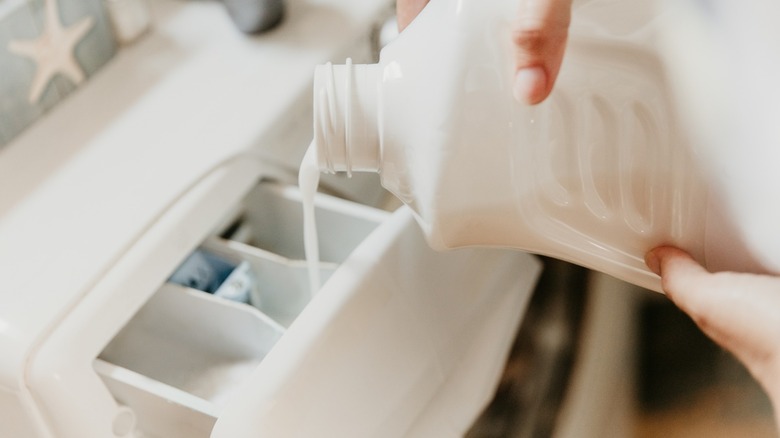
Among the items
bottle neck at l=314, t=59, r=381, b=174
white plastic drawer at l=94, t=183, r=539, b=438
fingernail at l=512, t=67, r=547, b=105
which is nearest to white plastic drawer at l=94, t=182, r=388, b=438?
white plastic drawer at l=94, t=183, r=539, b=438

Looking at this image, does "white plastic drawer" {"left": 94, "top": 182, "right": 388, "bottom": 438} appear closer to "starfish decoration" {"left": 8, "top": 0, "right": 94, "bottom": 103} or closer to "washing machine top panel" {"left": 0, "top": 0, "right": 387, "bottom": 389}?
"washing machine top panel" {"left": 0, "top": 0, "right": 387, "bottom": 389}

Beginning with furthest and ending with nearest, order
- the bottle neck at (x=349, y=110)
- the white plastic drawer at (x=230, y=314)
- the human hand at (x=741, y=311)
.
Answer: the white plastic drawer at (x=230, y=314) → the bottle neck at (x=349, y=110) → the human hand at (x=741, y=311)

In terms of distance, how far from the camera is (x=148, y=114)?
0.69m

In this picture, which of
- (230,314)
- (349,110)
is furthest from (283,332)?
(349,110)

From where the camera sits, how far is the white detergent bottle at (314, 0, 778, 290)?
1.35 feet

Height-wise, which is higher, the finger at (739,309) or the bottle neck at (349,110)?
the bottle neck at (349,110)

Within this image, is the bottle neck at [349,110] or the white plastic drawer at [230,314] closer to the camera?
the bottle neck at [349,110]

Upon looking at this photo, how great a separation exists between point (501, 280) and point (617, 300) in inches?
6.1

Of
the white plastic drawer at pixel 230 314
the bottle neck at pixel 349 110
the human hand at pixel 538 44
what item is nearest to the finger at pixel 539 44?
the human hand at pixel 538 44

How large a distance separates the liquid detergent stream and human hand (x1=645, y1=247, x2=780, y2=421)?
0.80 ft

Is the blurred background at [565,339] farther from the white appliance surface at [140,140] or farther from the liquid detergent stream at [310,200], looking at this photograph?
the liquid detergent stream at [310,200]

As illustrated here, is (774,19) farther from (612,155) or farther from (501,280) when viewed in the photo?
(501,280)

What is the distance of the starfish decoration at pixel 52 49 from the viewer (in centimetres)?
66

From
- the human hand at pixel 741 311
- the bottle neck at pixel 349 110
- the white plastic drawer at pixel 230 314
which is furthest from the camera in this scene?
the white plastic drawer at pixel 230 314
